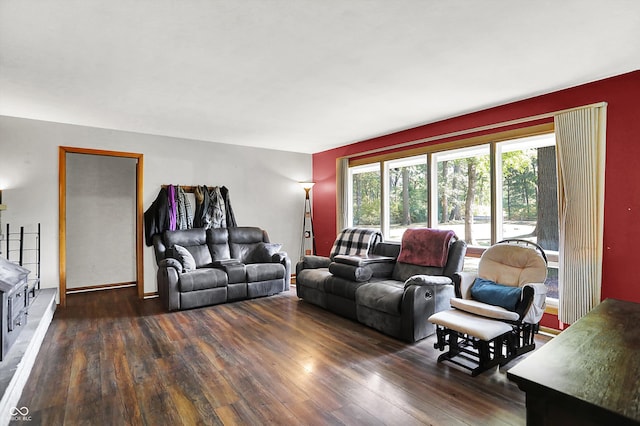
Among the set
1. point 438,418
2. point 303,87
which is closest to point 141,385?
point 438,418

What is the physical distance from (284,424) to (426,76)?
2996mm


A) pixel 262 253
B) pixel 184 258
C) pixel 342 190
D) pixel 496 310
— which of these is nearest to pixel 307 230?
pixel 342 190

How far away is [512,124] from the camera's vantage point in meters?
3.78

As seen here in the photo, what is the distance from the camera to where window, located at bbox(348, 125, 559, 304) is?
11.9 feet

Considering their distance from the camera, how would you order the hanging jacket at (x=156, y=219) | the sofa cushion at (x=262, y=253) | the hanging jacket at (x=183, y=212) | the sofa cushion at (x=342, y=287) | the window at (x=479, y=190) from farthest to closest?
1. the sofa cushion at (x=262, y=253)
2. the hanging jacket at (x=183, y=212)
3. the hanging jacket at (x=156, y=219)
4. the sofa cushion at (x=342, y=287)
5. the window at (x=479, y=190)

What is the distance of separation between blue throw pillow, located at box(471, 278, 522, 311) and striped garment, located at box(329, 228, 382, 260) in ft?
5.65

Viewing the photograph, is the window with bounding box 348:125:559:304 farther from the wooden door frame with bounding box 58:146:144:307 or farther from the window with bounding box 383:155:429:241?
the wooden door frame with bounding box 58:146:144:307

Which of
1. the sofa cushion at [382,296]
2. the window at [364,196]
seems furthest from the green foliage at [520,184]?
the window at [364,196]

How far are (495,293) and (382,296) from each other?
1083 mm

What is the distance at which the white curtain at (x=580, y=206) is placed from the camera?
310cm

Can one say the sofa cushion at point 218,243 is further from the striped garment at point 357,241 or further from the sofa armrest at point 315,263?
the striped garment at point 357,241

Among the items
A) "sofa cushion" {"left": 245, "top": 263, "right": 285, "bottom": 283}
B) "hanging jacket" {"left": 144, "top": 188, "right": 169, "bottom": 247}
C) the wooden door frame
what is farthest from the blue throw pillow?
the wooden door frame

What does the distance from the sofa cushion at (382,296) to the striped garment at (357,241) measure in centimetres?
87

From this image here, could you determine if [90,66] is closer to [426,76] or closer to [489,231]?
[426,76]
